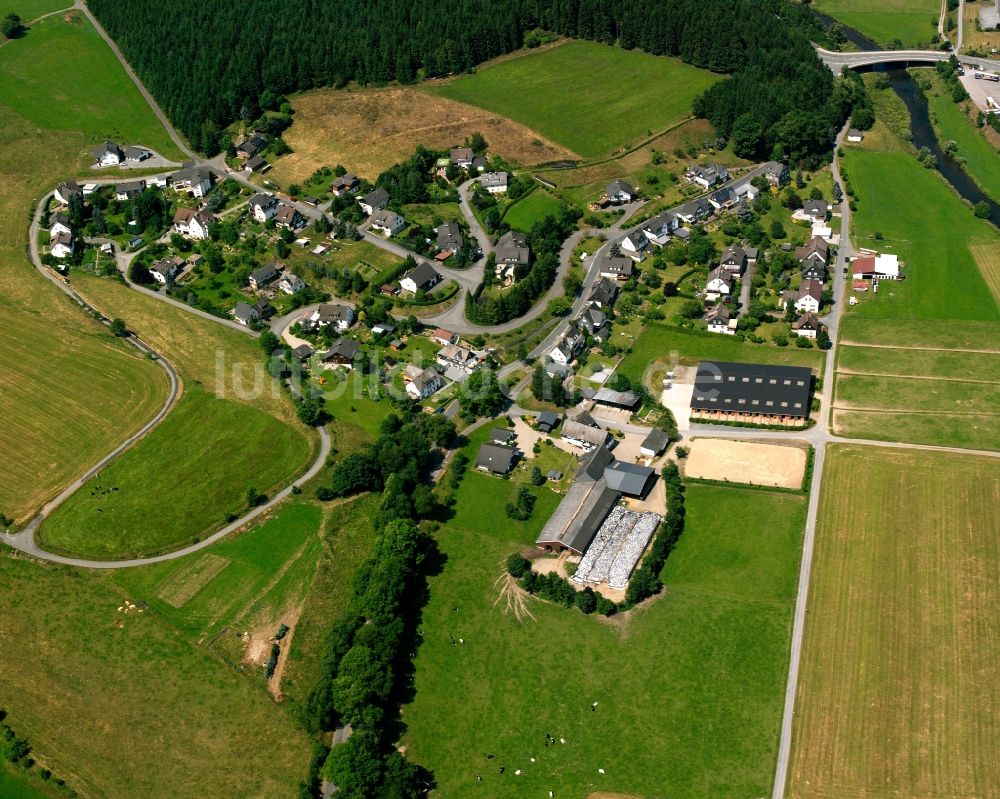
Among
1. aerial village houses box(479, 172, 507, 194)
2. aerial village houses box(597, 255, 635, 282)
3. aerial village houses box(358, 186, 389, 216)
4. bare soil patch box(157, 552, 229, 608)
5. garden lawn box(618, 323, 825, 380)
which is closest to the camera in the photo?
bare soil patch box(157, 552, 229, 608)

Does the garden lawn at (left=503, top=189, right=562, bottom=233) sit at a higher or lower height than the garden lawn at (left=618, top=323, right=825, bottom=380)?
higher

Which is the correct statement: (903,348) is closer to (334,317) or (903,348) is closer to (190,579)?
(334,317)

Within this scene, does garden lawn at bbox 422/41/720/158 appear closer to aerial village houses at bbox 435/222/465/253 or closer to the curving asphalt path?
aerial village houses at bbox 435/222/465/253

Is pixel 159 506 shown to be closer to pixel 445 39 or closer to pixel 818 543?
pixel 818 543

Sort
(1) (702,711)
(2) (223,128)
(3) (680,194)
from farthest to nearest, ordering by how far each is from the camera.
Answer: (2) (223,128) → (3) (680,194) → (1) (702,711)

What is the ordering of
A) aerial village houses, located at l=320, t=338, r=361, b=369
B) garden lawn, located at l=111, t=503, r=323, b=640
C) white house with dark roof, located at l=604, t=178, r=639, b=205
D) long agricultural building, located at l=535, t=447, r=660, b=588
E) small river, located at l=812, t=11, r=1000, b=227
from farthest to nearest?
small river, located at l=812, t=11, r=1000, b=227 < white house with dark roof, located at l=604, t=178, r=639, b=205 < aerial village houses, located at l=320, t=338, r=361, b=369 < long agricultural building, located at l=535, t=447, r=660, b=588 < garden lawn, located at l=111, t=503, r=323, b=640

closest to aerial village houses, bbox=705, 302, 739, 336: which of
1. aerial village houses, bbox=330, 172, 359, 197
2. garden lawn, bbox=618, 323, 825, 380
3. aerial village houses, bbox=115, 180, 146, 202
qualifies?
garden lawn, bbox=618, 323, 825, 380

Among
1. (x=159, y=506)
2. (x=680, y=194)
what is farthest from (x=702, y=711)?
(x=680, y=194)
